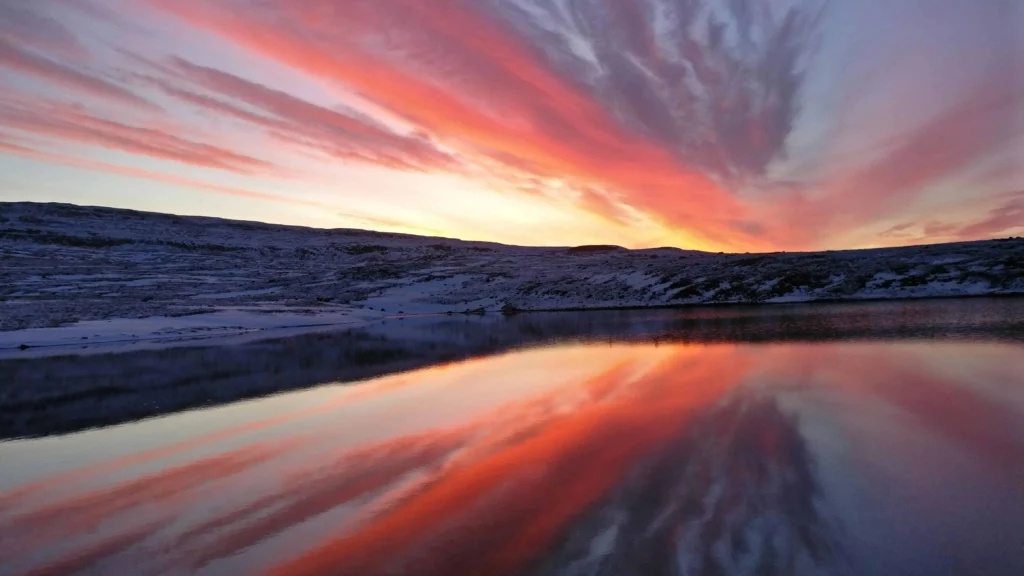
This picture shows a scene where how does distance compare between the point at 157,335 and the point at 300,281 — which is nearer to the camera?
the point at 157,335

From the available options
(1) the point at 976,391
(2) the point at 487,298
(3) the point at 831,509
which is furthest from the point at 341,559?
(2) the point at 487,298

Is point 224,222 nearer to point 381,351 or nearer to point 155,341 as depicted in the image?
point 155,341

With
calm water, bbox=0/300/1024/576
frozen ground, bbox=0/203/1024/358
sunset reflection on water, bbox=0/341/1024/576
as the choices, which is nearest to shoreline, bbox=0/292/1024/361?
frozen ground, bbox=0/203/1024/358

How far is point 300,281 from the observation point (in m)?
72.4

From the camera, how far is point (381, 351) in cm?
2239

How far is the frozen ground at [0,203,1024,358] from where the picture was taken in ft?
110

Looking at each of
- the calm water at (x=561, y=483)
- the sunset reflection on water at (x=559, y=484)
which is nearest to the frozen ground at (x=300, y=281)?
the sunset reflection on water at (x=559, y=484)

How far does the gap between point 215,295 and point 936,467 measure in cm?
Result: 5858

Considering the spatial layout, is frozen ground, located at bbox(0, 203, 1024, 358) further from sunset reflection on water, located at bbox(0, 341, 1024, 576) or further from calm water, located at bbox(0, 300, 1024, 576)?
calm water, located at bbox(0, 300, 1024, 576)

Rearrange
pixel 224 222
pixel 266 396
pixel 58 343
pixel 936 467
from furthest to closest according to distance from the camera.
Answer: pixel 224 222, pixel 58 343, pixel 266 396, pixel 936 467

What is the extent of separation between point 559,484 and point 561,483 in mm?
41

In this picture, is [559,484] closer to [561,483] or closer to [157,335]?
[561,483]

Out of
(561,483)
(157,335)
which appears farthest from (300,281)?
(561,483)

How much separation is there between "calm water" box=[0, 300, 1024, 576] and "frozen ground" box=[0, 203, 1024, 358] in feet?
65.7
